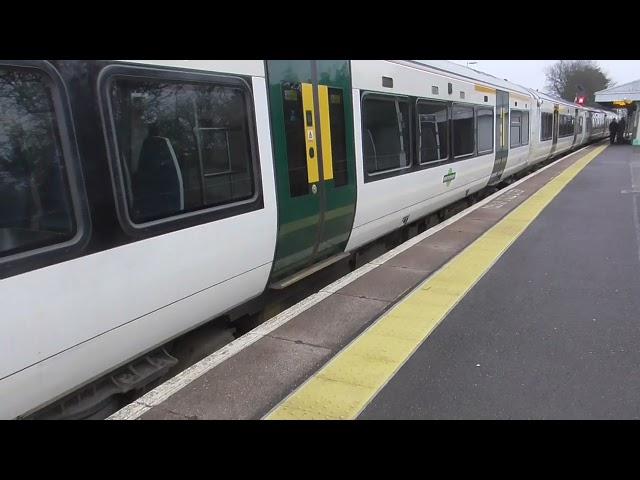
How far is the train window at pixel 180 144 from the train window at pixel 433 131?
3699 millimetres

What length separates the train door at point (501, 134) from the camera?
34.5 feet

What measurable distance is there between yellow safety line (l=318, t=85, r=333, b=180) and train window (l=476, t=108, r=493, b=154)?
5490 mm

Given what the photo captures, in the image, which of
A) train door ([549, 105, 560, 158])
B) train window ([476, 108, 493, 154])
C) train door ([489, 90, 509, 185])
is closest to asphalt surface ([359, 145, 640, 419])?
train window ([476, 108, 493, 154])

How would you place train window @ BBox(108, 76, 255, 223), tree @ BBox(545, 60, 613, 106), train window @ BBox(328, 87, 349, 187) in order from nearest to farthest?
1. train window @ BBox(108, 76, 255, 223)
2. train window @ BBox(328, 87, 349, 187)
3. tree @ BBox(545, 60, 613, 106)

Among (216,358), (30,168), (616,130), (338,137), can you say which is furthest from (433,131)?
(616,130)

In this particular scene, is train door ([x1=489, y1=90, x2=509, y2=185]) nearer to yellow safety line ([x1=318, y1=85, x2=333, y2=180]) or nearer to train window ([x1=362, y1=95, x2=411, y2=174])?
train window ([x1=362, y1=95, x2=411, y2=174])

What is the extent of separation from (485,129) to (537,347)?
22.7ft

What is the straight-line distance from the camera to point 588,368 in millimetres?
3242

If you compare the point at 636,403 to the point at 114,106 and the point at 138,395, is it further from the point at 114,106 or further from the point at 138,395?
the point at 114,106

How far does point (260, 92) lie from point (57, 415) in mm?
2588

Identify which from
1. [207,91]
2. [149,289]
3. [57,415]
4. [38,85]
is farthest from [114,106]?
[57,415]

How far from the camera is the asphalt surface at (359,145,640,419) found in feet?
9.30

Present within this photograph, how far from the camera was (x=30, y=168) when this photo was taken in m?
2.29

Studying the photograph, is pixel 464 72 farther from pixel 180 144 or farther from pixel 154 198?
pixel 154 198
